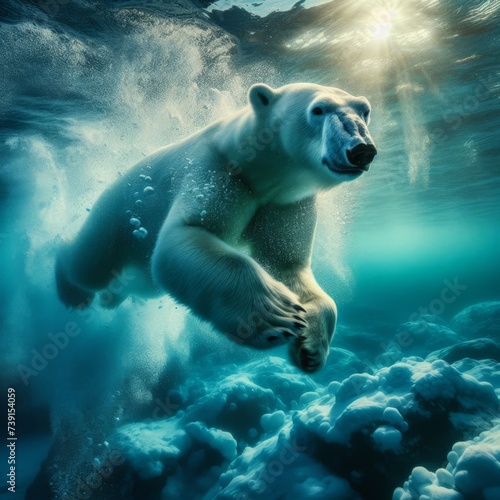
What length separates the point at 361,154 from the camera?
1.90 meters

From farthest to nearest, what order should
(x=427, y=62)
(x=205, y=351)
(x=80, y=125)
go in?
(x=205, y=351)
(x=80, y=125)
(x=427, y=62)

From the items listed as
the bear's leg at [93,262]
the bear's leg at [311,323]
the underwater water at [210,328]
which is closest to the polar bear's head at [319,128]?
the bear's leg at [311,323]

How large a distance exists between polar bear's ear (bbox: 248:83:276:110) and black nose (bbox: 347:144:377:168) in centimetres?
84

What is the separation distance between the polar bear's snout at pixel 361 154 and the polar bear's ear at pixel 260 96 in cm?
84

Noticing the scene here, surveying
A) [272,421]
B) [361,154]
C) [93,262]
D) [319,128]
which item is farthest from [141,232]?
[272,421]

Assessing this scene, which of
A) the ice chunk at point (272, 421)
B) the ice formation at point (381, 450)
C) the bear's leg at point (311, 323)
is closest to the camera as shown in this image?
the bear's leg at point (311, 323)

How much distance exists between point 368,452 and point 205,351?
8.96 m

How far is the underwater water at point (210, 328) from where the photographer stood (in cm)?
391

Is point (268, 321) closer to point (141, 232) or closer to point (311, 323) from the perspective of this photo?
point (311, 323)

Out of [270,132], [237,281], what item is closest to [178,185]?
[270,132]

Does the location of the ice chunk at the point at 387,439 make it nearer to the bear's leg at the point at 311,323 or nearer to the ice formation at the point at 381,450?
the ice formation at the point at 381,450

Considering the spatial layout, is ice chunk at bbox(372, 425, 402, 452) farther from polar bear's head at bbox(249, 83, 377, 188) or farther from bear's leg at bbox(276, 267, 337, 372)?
polar bear's head at bbox(249, 83, 377, 188)

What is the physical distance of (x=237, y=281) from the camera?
181cm

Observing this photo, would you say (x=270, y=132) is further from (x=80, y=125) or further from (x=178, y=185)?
(x=80, y=125)
